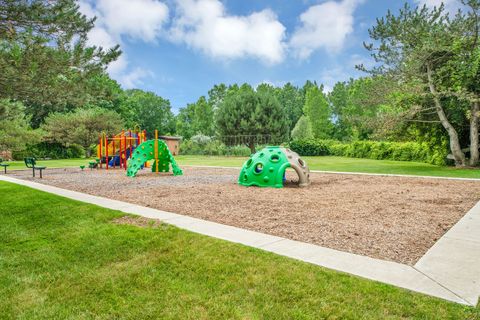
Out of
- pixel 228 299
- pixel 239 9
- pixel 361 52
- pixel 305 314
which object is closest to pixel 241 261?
pixel 228 299

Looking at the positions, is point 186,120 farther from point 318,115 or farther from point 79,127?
point 79,127

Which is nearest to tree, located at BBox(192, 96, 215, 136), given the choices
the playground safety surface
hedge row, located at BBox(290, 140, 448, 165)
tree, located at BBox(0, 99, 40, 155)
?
hedge row, located at BBox(290, 140, 448, 165)

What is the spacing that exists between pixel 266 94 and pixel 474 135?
29.7 metres

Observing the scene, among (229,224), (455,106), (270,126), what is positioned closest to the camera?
→ (229,224)

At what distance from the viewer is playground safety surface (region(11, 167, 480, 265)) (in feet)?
15.8

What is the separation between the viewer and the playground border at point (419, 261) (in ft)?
10.2

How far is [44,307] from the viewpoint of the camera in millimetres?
2936

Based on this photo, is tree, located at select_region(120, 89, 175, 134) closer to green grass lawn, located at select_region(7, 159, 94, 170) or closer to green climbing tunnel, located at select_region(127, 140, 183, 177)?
green grass lawn, located at select_region(7, 159, 94, 170)

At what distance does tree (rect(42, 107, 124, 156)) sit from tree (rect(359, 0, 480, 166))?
90.5 feet

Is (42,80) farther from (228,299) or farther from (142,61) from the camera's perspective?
(142,61)

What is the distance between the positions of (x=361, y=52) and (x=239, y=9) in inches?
286

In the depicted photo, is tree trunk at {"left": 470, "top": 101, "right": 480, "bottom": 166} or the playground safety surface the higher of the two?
tree trunk at {"left": 470, "top": 101, "right": 480, "bottom": 166}

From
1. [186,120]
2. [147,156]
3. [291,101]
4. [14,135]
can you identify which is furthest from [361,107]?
[186,120]

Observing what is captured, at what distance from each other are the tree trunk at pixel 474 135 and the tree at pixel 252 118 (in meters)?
25.9
